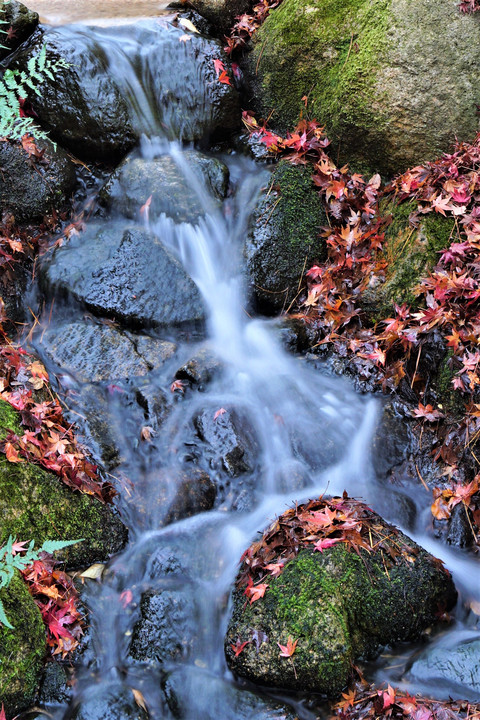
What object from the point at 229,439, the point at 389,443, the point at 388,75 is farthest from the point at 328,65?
the point at 229,439

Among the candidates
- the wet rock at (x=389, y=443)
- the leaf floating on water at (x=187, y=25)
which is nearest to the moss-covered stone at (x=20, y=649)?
the wet rock at (x=389, y=443)

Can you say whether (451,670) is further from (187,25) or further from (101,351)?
(187,25)

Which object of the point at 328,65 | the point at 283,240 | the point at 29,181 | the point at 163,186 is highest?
the point at 328,65

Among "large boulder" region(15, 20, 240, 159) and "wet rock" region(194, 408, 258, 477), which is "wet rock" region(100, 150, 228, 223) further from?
"wet rock" region(194, 408, 258, 477)

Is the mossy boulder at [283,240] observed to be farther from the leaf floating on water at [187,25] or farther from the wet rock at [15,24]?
the wet rock at [15,24]

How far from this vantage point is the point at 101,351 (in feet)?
16.3

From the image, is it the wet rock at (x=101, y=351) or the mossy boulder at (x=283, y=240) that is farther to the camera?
the mossy boulder at (x=283, y=240)

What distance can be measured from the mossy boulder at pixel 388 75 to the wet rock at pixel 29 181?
9.40ft

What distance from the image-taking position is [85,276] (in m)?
5.34

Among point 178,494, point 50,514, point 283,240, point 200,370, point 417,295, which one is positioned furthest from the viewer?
point 283,240

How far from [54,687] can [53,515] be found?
96 centimetres

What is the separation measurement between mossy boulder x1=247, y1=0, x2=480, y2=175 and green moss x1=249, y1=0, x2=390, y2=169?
0.03ft

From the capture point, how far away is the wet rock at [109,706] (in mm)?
2940

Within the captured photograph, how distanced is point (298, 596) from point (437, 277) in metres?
2.88
